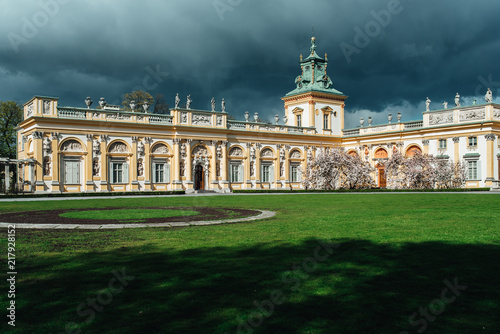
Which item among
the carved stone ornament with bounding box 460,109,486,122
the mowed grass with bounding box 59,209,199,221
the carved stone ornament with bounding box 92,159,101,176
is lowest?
the mowed grass with bounding box 59,209,199,221

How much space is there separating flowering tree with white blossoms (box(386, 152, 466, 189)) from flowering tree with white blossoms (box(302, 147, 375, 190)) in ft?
9.34

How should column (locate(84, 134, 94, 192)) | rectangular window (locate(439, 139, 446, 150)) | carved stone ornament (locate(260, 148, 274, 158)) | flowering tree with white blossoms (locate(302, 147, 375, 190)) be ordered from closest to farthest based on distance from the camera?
column (locate(84, 134, 94, 192)) < rectangular window (locate(439, 139, 446, 150)) < flowering tree with white blossoms (locate(302, 147, 375, 190)) < carved stone ornament (locate(260, 148, 274, 158))

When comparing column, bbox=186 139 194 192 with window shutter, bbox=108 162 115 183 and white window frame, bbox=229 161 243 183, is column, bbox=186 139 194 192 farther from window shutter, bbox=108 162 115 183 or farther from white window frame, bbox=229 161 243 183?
window shutter, bbox=108 162 115 183

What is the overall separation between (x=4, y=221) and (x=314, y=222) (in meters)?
10.1

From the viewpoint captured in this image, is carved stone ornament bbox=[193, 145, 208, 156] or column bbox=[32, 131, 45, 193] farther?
carved stone ornament bbox=[193, 145, 208, 156]

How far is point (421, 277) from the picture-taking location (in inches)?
254

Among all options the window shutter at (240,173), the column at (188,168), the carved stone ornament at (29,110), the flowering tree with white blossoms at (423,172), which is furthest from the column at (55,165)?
the flowering tree with white blossoms at (423,172)

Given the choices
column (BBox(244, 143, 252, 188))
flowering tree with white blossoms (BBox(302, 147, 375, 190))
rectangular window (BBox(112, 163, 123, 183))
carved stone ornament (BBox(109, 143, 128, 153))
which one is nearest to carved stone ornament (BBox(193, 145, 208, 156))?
column (BBox(244, 143, 252, 188))

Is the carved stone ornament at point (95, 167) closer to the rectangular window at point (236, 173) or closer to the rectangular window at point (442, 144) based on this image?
the rectangular window at point (236, 173)

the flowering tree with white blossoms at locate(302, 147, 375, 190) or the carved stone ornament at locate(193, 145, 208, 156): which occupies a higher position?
the carved stone ornament at locate(193, 145, 208, 156)

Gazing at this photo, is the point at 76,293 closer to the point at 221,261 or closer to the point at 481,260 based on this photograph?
the point at 221,261

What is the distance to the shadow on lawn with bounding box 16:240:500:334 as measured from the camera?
466 cm

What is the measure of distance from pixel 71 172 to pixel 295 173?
27.1m

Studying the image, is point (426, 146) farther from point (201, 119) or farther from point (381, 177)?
point (201, 119)
